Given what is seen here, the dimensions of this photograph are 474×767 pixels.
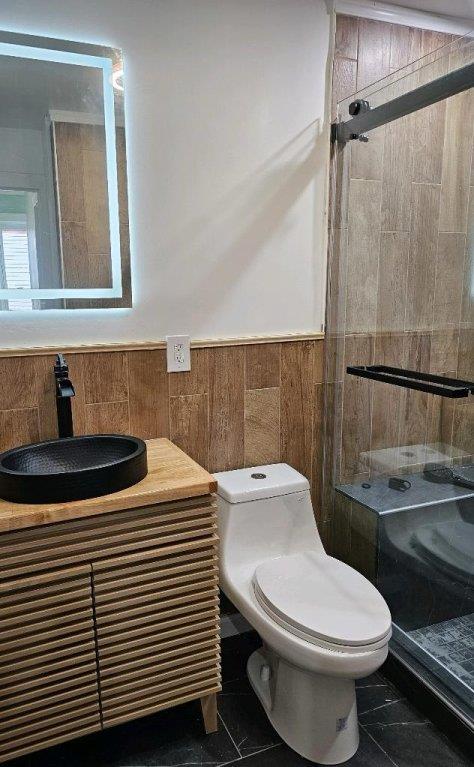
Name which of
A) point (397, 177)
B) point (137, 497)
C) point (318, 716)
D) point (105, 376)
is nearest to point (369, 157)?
point (397, 177)

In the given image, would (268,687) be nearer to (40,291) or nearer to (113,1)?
(40,291)

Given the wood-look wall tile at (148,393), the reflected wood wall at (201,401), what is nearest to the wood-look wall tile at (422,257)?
the reflected wood wall at (201,401)

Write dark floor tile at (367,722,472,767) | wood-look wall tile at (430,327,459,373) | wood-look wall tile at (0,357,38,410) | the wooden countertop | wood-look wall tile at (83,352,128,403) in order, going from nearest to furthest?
the wooden countertop
dark floor tile at (367,722,472,767)
wood-look wall tile at (0,357,38,410)
wood-look wall tile at (83,352,128,403)
wood-look wall tile at (430,327,459,373)

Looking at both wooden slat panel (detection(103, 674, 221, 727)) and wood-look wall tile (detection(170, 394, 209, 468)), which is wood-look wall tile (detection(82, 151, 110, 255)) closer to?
wood-look wall tile (detection(170, 394, 209, 468))

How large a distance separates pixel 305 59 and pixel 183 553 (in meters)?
1.69

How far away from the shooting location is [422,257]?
74.5 inches

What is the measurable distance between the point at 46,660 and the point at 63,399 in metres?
0.69

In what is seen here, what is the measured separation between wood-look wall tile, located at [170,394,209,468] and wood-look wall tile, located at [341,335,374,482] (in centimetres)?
57

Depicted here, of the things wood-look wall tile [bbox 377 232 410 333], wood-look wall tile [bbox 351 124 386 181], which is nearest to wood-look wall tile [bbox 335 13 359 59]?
wood-look wall tile [bbox 351 124 386 181]

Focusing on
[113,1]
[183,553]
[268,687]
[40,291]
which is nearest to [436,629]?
[268,687]

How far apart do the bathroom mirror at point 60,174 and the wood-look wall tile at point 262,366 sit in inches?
21.6

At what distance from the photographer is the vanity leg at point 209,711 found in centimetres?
156

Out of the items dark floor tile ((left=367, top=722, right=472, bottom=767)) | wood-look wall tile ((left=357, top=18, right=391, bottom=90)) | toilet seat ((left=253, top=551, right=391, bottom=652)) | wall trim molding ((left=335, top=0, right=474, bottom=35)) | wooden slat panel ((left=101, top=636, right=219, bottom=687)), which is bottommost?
dark floor tile ((left=367, top=722, right=472, bottom=767))

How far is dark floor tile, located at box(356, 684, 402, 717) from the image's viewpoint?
1.70 metres
